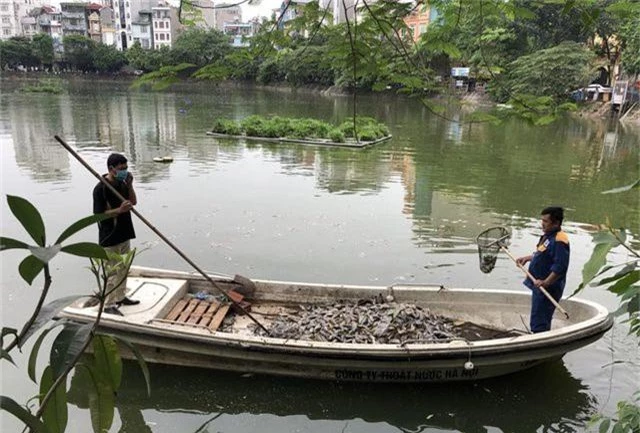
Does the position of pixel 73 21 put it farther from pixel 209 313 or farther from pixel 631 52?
pixel 209 313

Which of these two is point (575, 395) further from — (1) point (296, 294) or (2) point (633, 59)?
(2) point (633, 59)

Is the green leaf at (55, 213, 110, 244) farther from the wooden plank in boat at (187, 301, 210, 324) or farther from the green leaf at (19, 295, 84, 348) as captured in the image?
the wooden plank in boat at (187, 301, 210, 324)

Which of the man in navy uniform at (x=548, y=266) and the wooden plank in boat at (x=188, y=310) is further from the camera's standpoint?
the wooden plank in boat at (x=188, y=310)

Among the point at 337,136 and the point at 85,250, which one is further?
the point at 337,136

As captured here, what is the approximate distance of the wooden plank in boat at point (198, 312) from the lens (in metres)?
5.41

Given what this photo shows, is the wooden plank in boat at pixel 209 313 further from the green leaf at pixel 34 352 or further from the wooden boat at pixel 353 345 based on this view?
the green leaf at pixel 34 352

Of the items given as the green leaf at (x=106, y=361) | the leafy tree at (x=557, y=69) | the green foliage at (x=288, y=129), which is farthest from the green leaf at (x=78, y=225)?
the leafy tree at (x=557, y=69)

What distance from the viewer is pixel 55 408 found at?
107cm

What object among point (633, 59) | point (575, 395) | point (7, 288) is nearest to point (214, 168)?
point (7, 288)

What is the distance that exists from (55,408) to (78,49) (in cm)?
7032

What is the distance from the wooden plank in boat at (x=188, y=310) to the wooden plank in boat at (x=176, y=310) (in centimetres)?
5

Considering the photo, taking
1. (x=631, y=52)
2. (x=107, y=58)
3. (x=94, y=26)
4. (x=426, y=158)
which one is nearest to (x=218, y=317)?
(x=426, y=158)

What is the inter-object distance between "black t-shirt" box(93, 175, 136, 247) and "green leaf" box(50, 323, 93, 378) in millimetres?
4043

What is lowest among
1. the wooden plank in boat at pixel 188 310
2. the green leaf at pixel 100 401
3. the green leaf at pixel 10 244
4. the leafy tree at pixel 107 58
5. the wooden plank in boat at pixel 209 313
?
the wooden plank in boat at pixel 209 313
